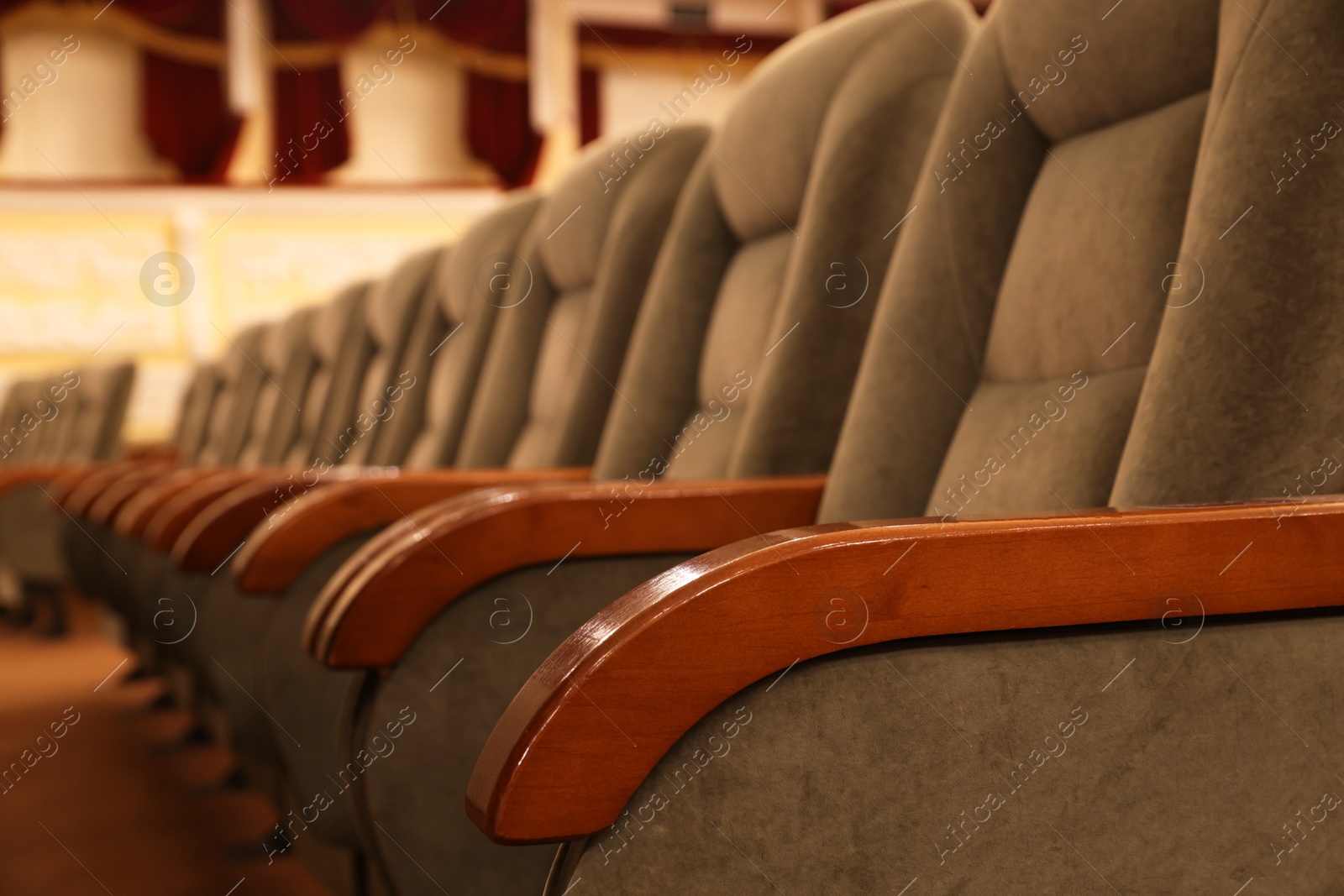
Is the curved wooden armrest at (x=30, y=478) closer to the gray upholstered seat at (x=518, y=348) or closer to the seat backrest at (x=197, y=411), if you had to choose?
the gray upholstered seat at (x=518, y=348)

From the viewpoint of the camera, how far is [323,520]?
30.0 inches

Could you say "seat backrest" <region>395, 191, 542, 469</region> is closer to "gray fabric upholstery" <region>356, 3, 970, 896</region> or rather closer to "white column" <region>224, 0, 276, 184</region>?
"gray fabric upholstery" <region>356, 3, 970, 896</region>

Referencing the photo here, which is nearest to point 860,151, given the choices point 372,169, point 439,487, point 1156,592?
point 439,487

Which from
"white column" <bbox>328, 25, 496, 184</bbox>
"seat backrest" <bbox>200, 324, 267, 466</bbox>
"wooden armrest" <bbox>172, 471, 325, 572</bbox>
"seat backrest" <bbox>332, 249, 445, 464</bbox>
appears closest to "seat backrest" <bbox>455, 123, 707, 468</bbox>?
"wooden armrest" <bbox>172, 471, 325, 572</bbox>

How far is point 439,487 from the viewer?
0.81 m

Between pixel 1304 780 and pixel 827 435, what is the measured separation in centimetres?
44

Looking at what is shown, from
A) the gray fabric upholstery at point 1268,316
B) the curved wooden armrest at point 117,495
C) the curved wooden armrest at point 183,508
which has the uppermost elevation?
the gray fabric upholstery at point 1268,316

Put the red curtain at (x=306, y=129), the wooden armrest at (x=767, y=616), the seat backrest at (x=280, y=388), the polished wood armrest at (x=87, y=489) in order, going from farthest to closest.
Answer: the red curtain at (x=306, y=129)
the seat backrest at (x=280, y=388)
the polished wood armrest at (x=87, y=489)
the wooden armrest at (x=767, y=616)

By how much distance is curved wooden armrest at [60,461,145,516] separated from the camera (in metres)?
1.59

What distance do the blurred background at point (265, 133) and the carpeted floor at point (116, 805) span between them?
1.78 meters

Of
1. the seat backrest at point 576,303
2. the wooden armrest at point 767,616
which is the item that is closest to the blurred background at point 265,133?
the seat backrest at point 576,303

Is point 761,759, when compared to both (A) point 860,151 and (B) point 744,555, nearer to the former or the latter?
(B) point 744,555

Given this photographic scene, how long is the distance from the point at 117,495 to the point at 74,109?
300 centimetres

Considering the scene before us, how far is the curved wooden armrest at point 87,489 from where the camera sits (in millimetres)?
1590
